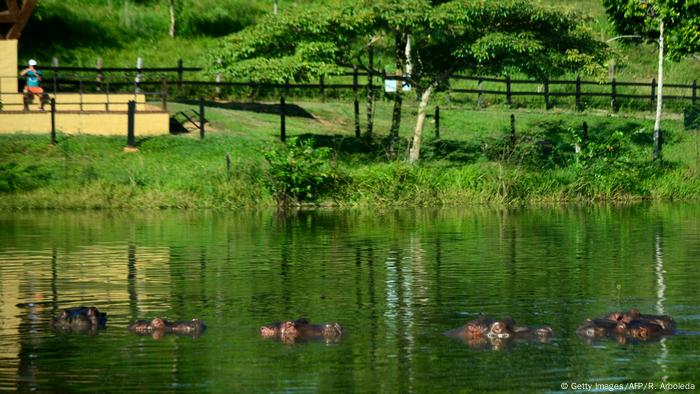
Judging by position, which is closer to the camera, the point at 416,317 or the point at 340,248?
the point at 416,317

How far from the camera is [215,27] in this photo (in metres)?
66.6

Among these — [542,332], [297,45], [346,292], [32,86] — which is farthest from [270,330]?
[32,86]

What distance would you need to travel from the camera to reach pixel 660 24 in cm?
4825

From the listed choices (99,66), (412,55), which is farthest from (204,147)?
(99,66)

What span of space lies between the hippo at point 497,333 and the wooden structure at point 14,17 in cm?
3234

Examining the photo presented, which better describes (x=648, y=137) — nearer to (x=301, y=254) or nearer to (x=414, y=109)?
(x=414, y=109)

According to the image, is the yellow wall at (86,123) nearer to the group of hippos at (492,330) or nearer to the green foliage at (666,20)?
the green foliage at (666,20)

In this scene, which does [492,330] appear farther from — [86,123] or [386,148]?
[86,123]

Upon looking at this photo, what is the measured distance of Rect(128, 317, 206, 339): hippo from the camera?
60.0ft

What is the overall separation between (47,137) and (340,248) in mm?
16719

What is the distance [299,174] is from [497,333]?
780 inches

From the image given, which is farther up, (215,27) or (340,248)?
(215,27)

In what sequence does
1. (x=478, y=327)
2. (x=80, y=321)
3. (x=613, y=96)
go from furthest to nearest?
(x=613, y=96)
(x=80, y=321)
(x=478, y=327)

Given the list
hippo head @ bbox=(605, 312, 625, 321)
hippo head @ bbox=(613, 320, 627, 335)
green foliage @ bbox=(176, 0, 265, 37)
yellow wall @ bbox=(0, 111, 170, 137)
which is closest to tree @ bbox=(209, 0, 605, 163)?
yellow wall @ bbox=(0, 111, 170, 137)
